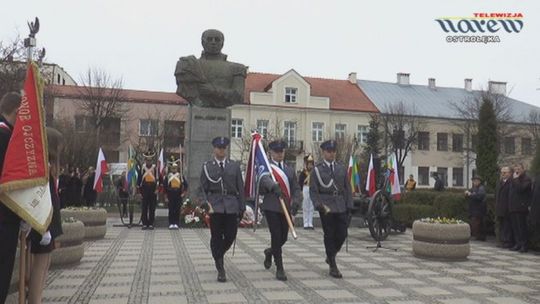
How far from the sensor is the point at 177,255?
10016 millimetres

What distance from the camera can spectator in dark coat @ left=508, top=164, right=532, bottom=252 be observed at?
38.6 feet

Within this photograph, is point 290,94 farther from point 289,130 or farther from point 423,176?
point 423,176

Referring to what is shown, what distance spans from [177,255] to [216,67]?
843 centimetres

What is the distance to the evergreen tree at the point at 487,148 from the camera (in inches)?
713

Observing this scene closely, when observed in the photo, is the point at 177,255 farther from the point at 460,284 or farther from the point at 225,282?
the point at 460,284

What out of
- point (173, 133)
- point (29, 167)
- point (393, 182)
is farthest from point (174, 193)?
point (173, 133)

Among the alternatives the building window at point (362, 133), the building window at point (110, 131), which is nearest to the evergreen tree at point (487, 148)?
the building window at point (110, 131)

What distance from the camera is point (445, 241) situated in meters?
9.89

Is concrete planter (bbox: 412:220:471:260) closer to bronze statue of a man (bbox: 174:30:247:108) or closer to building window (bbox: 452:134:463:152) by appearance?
bronze statue of a man (bbox: 174:30:247:108)

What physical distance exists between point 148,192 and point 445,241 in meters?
8.23

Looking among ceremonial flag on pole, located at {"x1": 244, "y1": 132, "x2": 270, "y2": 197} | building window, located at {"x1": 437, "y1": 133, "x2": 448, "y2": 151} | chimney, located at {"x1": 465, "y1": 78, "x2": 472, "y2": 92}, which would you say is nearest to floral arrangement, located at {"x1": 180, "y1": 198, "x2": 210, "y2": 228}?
ceremonial flag on pole, located at {"x1": 244, "y1": 132, "x2": 270, "y2": 197}

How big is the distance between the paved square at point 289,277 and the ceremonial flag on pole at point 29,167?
209 centimetres

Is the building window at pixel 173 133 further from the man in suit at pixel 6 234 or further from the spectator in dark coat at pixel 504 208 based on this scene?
the man in suit at pixel 6 234

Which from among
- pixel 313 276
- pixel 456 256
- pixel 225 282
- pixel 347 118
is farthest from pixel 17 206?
pixel 347 118
